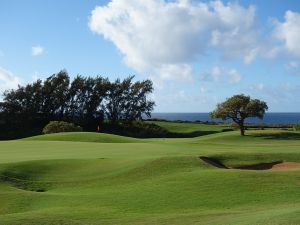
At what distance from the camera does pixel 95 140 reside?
44.4m

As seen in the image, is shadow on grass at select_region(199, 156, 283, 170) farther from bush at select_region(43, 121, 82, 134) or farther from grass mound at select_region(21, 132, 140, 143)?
bush at select_region(43, 121, 82, 134)

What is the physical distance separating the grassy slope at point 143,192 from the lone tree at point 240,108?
27.1 metres

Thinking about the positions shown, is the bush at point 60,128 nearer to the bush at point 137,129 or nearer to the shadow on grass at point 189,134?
the bush at point 137,129

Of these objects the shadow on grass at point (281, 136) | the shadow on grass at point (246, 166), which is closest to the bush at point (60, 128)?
the shadow on grass at point (281, 136)

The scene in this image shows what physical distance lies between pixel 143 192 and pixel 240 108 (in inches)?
1460

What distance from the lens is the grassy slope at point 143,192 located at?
14.4m

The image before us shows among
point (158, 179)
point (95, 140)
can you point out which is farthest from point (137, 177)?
point (95, 140)

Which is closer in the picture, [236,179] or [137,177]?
[236,179]

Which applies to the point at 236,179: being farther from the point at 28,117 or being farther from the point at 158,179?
the point at 28,117

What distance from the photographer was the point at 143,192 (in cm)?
1894

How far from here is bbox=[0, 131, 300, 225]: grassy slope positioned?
14.4 metres

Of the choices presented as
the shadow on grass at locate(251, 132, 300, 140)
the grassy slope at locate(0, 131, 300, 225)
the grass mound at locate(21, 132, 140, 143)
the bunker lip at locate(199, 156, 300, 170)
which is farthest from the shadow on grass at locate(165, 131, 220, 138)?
the bunker lip at locate(199, 156, 300, 170)

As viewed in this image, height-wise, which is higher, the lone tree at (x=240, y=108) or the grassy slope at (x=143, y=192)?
the lone tree at (x=240, y=108)

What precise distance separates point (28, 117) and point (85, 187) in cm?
5721
